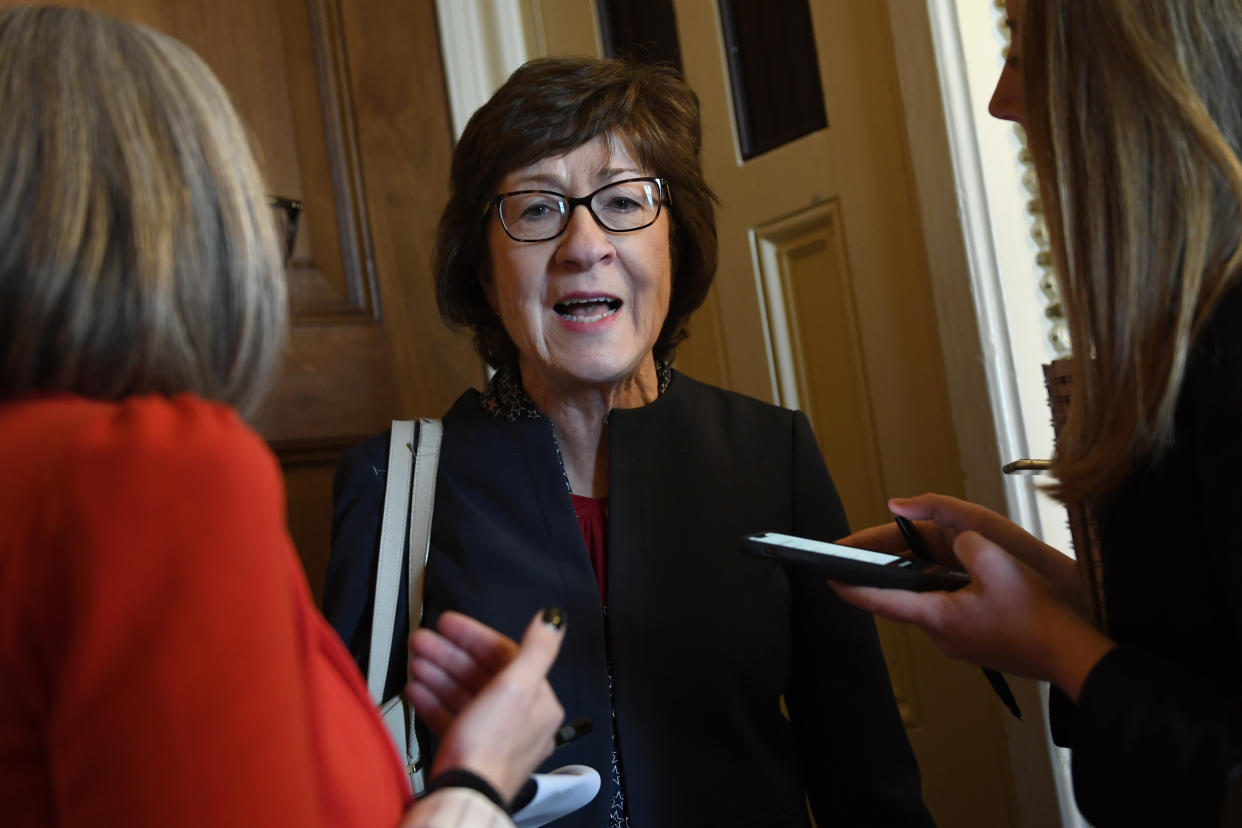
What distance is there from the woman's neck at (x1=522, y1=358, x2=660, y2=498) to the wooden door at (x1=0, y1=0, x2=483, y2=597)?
429 mm

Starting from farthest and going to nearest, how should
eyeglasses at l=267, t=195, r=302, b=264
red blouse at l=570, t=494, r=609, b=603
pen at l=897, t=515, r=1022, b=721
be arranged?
eyeglasses at l=267, t=195, r=302, b=264, red blouse at l=570, t=494, r=609, b=603, pen at l=897, t=515, r=1022, b=721

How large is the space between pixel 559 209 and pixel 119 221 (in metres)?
0.89

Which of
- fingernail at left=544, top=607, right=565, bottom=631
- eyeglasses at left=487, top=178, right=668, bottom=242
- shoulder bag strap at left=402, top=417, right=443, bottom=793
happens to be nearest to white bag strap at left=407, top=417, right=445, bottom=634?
shoulder bag strap at left=402, top=417, right=443, bottom=793

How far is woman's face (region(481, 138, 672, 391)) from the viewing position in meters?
1.47

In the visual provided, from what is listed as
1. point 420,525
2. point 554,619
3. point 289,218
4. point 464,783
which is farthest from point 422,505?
point 464,783

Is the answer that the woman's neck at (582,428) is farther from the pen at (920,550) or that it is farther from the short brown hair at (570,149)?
the pen at (920,550)

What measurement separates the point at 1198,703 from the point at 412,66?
Result: 168cm

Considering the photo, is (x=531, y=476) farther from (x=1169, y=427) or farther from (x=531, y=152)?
(x=1169, y=427)

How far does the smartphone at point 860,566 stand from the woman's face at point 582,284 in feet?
1.52

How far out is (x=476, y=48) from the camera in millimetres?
2102

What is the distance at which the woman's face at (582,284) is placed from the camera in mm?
1468

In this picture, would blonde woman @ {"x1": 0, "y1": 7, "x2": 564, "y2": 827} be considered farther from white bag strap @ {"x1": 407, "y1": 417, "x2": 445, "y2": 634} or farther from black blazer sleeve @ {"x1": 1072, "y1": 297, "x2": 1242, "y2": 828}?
white bag strap @ {"x1": 407, "y1": 417, "x2": 445, "y2": 634}

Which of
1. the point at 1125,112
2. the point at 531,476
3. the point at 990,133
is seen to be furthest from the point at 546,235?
the point at 1125,112

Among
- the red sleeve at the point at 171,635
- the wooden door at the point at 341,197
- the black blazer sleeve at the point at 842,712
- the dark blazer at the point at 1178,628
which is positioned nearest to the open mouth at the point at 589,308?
the black blazer sleeve at the point at 842,712
